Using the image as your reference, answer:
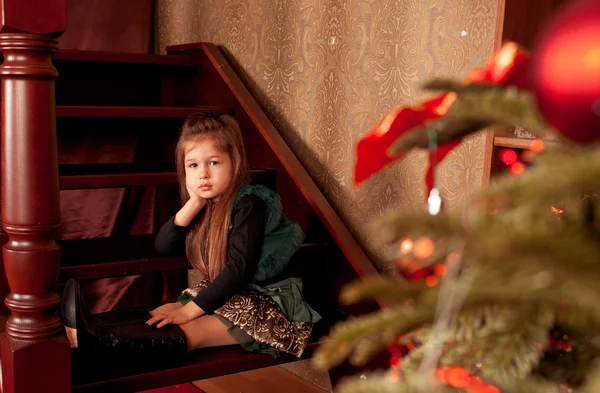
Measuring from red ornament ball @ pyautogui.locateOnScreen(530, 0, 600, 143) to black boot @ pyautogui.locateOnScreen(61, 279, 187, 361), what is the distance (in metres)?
1.42

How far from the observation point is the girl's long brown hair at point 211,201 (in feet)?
6.33

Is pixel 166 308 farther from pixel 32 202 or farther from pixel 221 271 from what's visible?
pixel 32 202

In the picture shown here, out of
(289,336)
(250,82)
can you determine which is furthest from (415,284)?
(250,82)

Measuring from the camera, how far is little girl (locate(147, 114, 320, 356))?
5.82ft

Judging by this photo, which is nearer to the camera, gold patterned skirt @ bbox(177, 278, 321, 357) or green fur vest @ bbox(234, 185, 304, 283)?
gold patterned skirt @ bbox(177, 278, 321, 357)

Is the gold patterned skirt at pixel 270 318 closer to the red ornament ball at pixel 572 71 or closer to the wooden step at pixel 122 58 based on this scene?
the wooden step at pixel 122 58

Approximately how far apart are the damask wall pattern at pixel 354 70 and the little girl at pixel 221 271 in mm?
304

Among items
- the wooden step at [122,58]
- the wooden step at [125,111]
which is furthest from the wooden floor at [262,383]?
the wooden step at [122,58]

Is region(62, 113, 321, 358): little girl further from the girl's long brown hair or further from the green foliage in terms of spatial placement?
the green foliage

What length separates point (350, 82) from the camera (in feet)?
6.97

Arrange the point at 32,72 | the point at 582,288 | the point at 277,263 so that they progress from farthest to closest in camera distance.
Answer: the point at 277,263 → the point at 32,72 → the point at 582,288

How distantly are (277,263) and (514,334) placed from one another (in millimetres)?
1549

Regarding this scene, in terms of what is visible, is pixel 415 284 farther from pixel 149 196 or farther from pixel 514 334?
pixel 149 196

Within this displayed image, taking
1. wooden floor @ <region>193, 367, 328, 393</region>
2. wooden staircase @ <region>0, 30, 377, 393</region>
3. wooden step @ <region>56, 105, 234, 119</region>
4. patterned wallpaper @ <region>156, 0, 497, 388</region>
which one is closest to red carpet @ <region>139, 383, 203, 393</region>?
wooden floor @ <region>193, 367, 328, 393</region>
